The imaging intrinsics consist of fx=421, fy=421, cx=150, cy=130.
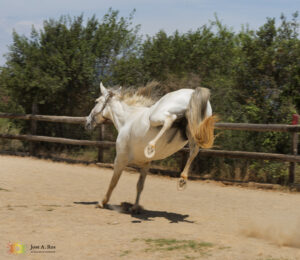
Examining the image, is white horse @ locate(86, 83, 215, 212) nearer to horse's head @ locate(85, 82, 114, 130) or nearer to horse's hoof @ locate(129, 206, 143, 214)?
horse's hoof @ locate(129, 206, 143, 214)

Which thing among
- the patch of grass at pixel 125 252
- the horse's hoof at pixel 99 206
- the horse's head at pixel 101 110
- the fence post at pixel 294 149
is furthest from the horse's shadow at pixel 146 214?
the fence post at pixel 294 149

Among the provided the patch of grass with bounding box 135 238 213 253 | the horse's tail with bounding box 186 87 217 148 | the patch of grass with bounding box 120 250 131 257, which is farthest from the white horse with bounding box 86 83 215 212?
the patch of grass with bounding box 120 250 131 257

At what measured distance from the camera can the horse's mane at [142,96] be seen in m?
7.38

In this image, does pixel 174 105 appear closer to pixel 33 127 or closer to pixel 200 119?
pixel 200 119

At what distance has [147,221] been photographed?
6086mm

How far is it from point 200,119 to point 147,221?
1666 mm

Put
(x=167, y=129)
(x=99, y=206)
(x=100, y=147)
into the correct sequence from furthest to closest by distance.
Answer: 1. (x=100, y=147)
2. (x=99, y=206)
3. (x=167, y=129)

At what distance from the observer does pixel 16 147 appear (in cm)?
1536

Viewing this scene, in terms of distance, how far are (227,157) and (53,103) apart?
23.5 feet

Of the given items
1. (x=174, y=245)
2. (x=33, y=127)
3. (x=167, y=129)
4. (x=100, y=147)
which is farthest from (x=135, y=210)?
(x=33, y=127)

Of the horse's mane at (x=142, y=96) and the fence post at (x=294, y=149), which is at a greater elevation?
the horse's mane at (x=142, y=96)

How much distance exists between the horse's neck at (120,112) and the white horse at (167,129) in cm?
2

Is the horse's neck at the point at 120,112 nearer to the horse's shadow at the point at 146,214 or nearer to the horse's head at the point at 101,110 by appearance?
the horse's head at the point at 101,110

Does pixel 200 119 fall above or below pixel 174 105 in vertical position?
below
